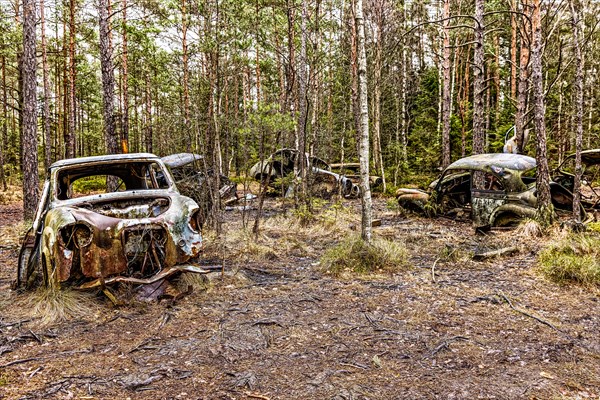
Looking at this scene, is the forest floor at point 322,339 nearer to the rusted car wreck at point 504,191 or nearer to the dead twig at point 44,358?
the dead twig at point 44,358

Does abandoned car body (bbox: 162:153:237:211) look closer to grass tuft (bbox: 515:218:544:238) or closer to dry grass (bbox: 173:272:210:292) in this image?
dry grass (bbox: 173:272:210:292)

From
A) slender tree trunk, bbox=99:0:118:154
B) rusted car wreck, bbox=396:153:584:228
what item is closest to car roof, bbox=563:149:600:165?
rusted car wreck, bbox=396:153:584:228

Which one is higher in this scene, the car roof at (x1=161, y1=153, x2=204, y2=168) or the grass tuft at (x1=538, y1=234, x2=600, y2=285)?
the car roof at (x1=161, y1=153, x2=204, y2=168)

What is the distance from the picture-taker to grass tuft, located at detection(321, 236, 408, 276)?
5938mm

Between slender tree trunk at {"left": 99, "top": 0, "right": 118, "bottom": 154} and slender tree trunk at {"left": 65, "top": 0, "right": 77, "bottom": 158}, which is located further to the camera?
slender tree trunk at {"left": 65, "top": 0, "right": 77, "bottom": 158}

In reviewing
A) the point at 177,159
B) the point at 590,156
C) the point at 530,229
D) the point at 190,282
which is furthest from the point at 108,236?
the point at 590,156

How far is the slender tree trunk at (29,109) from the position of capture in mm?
9047

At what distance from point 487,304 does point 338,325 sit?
1791 mm

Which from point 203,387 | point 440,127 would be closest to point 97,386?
point 203,387

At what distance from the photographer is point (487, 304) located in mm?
4457

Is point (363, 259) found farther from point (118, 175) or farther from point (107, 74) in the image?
point (107, 74)

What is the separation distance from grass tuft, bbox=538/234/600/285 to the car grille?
16.3 feet

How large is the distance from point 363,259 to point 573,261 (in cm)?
275

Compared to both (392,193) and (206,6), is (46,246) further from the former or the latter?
(392,193)
